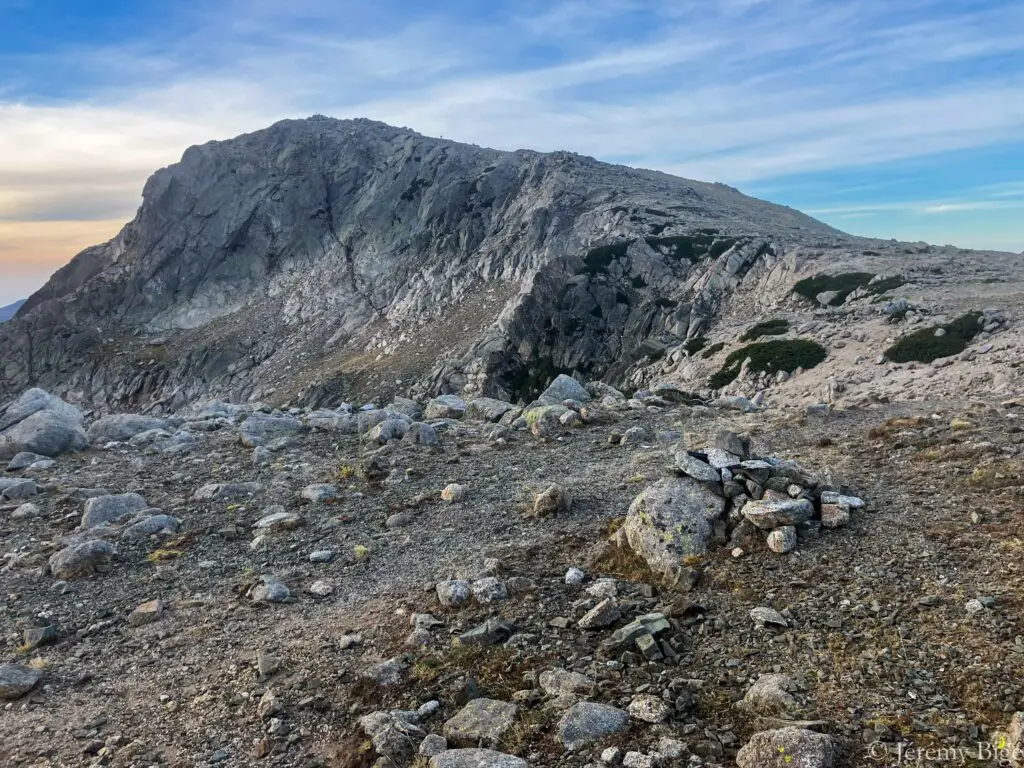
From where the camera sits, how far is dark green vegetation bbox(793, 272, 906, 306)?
4436cm

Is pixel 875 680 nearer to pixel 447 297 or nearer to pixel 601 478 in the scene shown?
pixel 601 478

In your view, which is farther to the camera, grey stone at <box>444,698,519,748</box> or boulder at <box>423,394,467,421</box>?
boulder at <box>423,394,467,421</box>

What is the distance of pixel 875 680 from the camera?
240 inches

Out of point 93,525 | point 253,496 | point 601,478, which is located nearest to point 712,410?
point 601,478

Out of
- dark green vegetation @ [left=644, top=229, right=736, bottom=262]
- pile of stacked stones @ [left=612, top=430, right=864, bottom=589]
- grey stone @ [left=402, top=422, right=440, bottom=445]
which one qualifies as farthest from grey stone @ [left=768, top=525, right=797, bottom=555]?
dark green vegetation @ [left=644, top=229, right=736, bottom=262]

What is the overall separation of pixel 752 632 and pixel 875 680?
1394mm

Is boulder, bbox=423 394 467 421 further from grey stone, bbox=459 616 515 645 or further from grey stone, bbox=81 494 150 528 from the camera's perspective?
grey stone, bbox=459 616 515 645

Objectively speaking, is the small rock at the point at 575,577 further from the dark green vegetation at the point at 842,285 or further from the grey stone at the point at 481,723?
the dark green vegetation at the point at 842,285

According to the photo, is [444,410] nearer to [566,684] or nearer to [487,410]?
[487,410]

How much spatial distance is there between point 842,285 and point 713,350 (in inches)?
452

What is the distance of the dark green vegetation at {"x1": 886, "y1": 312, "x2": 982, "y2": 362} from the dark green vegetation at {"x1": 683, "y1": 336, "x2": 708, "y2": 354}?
602 inches

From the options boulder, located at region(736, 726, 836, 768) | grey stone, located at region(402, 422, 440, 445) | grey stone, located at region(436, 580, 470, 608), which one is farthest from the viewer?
grey stone, located at region(402, 422, 440, 445)

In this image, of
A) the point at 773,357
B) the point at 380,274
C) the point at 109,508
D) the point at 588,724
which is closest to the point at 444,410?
the point at 109,508

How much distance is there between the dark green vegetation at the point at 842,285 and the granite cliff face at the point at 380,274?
497 centimetres
